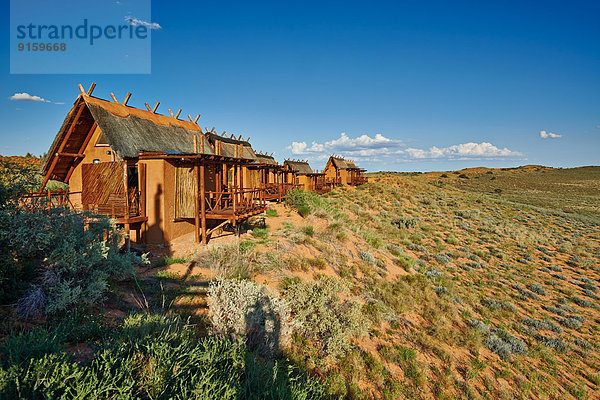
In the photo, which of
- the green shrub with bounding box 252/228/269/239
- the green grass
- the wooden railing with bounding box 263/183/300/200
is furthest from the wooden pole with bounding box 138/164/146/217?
the wooden railing with bounding box 263/183/300/200

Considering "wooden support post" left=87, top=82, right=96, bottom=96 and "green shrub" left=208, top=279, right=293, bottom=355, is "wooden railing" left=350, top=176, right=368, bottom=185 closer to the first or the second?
"wooden support post" left=87, top=82, right=96, bottom=96

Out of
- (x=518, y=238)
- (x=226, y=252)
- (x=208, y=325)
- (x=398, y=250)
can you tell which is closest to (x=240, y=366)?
(x=208, y=325)

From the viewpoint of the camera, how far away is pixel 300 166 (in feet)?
110

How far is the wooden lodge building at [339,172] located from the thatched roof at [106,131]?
26.4m

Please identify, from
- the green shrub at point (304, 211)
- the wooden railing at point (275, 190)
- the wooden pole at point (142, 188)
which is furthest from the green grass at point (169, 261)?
A: the wooden railing at point (275, 190)

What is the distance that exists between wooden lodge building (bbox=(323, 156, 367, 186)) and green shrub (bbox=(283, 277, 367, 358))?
29894mm

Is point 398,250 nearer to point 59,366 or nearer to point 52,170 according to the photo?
point 59,366

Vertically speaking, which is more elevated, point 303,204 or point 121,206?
point 121,206

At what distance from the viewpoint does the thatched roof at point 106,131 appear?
1114 cm

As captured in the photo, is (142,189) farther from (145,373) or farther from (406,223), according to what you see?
(406,223)

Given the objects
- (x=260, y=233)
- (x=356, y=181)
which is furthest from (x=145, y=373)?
(x=356, y=181)

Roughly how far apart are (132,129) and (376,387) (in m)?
13.1

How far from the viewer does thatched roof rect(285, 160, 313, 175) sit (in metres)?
31.3

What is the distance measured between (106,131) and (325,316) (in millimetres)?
10582
